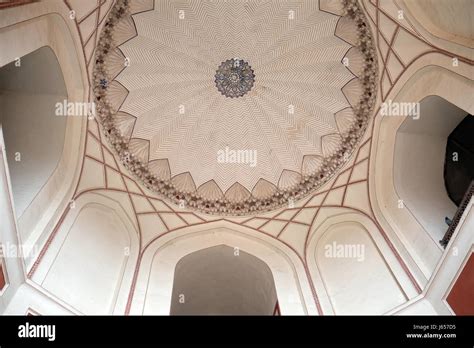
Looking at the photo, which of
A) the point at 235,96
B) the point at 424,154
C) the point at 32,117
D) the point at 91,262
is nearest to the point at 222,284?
the point at 91,262

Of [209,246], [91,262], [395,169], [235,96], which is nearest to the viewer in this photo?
[91,262]

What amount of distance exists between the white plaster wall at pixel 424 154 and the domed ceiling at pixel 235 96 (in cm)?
111

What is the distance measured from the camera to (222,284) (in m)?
11.0

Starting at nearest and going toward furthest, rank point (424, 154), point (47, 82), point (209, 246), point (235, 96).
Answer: point (47, 82), point (424, 154), point (209, 246), point (235, 96)

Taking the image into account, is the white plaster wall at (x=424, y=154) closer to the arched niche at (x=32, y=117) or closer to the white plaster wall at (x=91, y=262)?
the white plaster wall at (x=91, y=262)

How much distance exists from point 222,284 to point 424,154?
5.49m

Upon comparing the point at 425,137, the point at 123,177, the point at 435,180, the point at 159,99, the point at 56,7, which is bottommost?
the point at 435,180

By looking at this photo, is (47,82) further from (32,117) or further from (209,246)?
(209,246)

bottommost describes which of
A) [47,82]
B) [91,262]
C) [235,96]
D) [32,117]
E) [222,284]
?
[91,262]

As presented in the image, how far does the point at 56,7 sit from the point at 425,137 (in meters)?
7.05
